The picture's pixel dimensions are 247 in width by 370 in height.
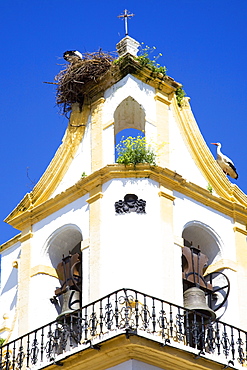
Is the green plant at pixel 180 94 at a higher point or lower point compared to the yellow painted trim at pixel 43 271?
higher

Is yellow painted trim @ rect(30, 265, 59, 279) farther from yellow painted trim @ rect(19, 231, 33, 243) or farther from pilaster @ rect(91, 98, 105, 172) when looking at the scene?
pilaster @ rect(91, 98, 105, 172)

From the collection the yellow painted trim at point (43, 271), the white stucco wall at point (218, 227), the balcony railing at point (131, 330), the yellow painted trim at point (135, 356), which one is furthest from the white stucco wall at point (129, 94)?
the yellow painted trim at point (135, 356)

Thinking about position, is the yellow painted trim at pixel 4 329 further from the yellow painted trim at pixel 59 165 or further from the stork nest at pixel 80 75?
the stork nest at pixel 80 75

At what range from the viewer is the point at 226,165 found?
21188 mm

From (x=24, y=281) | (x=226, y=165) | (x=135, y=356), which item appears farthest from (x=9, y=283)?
(x=135, y=356)

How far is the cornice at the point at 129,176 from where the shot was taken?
760 inches

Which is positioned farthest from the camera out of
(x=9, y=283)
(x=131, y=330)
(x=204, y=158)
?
(x=9, y=283)

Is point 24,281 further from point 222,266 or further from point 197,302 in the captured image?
point 222,266

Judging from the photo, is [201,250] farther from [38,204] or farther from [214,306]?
[38,204]

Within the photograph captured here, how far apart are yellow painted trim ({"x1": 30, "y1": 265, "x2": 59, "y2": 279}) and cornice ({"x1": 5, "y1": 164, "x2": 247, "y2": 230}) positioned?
0.94 metres

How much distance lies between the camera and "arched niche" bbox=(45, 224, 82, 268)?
19984mm

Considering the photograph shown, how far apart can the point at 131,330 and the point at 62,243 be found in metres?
3.84

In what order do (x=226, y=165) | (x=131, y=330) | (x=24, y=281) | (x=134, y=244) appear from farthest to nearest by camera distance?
(x=226, y=165) < (x=24, y=281) < (x=134, y=244) < (x=131, y=330)

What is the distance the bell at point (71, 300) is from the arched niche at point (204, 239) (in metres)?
2.23
